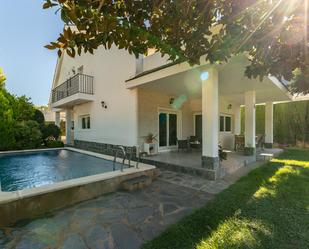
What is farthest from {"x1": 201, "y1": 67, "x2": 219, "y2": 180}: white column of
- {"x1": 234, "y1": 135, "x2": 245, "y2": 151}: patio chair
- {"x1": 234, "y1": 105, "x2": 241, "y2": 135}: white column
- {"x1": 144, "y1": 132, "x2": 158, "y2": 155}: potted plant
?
{"x1": 234, "y1": 105, "x2": 241, "y2": 135}: white column

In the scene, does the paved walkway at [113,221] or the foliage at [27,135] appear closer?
the paved walkway at [113,221]

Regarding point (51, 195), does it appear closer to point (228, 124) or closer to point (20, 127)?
point (20, 127)

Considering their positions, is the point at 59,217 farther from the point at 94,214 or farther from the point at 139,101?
the point at 139,101

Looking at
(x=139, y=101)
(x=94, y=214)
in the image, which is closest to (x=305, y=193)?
(x=94, y=214)

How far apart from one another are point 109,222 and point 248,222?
287 centimetres

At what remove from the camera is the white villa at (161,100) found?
7.26 meters

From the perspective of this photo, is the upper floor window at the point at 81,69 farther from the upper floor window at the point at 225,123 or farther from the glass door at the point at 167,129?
the upper floor window at the point at 225,123

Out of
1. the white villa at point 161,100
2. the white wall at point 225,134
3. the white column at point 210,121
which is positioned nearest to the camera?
the white column at point 210,121

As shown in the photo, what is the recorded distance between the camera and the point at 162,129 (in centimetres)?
1227

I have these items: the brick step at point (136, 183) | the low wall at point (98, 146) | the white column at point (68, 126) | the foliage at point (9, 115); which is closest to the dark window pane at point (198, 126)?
the low wall at point (98, 146)

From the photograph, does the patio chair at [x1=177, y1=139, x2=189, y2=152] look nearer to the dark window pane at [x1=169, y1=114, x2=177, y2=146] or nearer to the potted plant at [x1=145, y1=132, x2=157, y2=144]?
the dark window pane at [x1=169, y1=114, x2=177, y2=146]

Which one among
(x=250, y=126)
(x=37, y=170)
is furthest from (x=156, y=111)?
(x=37, y=170)

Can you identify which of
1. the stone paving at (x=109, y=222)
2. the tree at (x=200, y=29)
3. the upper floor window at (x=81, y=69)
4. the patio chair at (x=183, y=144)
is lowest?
the stone paving at (x=109, y=222)

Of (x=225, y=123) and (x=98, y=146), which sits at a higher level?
(x=225, y=123)
